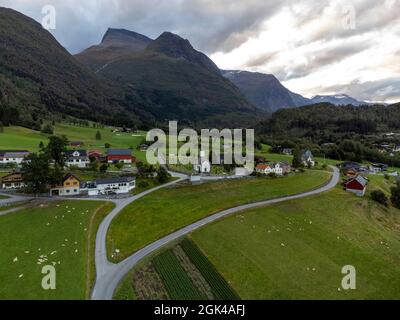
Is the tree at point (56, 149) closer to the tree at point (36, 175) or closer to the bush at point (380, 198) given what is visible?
the tree at point (36, 175)

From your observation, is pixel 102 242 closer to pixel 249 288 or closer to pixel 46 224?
pixel 46 224

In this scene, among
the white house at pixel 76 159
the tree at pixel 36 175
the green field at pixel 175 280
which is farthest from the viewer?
the white house at pixel 76 159

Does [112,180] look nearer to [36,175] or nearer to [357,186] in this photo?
[36,175]

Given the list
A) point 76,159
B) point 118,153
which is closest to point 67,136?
point 118,153

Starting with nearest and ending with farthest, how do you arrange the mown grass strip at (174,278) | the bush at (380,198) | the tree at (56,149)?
the mown grass strip at (174,278) < the tree at (56,149) < the bush at (380,198)

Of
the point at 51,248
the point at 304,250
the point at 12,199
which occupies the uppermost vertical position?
the point at 12,199

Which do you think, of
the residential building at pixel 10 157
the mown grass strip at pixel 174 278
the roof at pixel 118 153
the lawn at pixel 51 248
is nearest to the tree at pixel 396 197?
the mown grass strip at pixel 174 278
